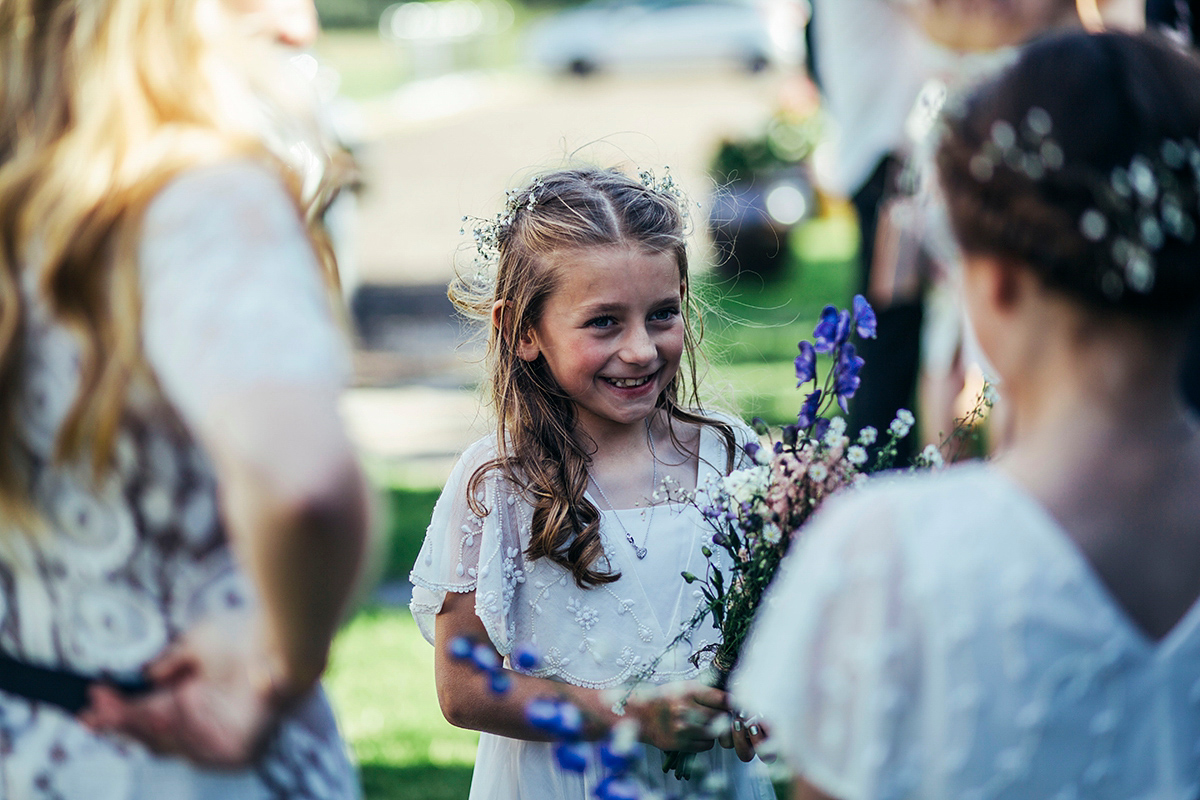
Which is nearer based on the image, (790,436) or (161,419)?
(161,419)

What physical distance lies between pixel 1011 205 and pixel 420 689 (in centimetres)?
384

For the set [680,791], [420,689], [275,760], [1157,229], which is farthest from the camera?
[420,689]

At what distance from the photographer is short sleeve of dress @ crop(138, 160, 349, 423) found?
139 centimetres

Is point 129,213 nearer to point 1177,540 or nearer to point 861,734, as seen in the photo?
point 861,734

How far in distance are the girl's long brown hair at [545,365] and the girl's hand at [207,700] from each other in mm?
937

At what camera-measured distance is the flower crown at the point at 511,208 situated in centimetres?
276

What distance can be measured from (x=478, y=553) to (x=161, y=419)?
1020 millimetres

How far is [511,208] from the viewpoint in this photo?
2.78m

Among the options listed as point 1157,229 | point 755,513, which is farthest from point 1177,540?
point 755,513

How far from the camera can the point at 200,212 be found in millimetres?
1443

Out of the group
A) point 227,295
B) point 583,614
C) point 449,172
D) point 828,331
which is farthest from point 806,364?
point 449,172

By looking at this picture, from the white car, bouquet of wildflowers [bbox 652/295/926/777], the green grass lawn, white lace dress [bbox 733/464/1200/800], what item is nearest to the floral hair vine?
white lace dress [bbox 733/464/1200/800]

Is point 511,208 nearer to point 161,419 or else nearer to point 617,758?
point 161,419

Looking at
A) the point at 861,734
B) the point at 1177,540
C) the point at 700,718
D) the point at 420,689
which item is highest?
the point at 1177,540
